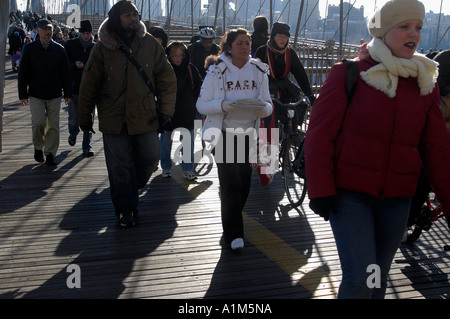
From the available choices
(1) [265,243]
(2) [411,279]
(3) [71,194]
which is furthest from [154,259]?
(3) [71,194]

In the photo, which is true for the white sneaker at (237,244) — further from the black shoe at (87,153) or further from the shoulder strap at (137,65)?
the black shoe at (87,153)

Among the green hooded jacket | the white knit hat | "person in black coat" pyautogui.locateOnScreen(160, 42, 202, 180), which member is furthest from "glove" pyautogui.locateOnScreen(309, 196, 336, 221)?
"person in black coat" pyautogui.locateOnScreen(160, 42, 202, 180)

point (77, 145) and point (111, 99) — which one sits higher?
point (111, 99)

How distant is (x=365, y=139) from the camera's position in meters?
2.60

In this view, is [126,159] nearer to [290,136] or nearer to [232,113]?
[232,113]

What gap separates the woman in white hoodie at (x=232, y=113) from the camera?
4492mm

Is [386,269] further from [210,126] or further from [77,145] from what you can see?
[77,145]

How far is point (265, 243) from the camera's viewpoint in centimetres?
475

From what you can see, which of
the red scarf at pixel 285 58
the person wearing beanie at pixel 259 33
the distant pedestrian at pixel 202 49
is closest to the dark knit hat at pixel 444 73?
the red scarf at pixel 285 58

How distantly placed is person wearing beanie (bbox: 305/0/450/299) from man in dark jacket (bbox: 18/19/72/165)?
5471 mm

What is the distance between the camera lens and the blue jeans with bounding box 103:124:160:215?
198 inches

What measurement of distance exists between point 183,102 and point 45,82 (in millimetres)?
1830
